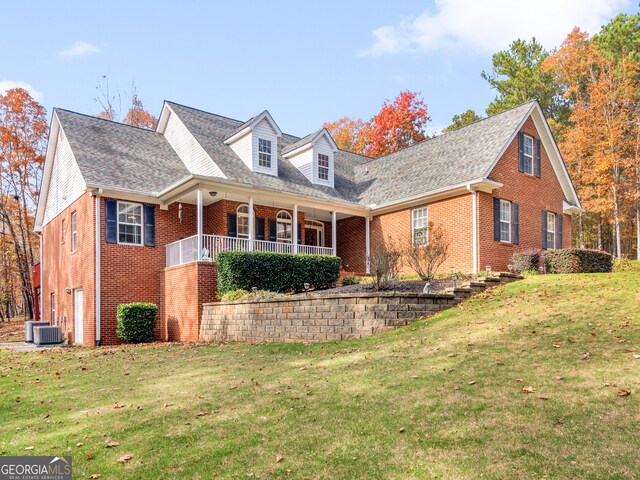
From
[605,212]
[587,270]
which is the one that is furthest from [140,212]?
[605,212]

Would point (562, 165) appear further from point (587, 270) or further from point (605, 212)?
point (605, 212)

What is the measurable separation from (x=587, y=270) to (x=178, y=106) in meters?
16.7

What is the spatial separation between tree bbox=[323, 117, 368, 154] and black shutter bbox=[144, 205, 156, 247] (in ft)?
79.1

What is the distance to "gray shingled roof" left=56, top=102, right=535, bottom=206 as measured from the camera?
16.9 m

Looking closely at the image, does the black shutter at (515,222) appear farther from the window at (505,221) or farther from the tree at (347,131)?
the tree at (347,131)

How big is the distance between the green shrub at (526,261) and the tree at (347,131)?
23661 millimetres

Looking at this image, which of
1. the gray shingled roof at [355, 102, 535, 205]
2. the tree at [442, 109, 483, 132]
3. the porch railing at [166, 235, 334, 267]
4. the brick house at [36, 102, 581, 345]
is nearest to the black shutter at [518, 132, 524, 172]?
the brick house at [36, 102, 581, 345]

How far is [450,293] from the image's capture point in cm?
1179

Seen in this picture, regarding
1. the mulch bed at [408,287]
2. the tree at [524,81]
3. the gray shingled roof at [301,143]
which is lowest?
the mulch bed at [408,287]

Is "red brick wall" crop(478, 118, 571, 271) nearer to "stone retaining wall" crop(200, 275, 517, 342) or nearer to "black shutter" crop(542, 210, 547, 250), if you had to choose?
"black shutter" crop(542, 210, 547, 250)

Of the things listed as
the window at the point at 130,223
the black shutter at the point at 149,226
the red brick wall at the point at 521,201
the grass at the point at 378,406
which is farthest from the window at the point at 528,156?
the window at the point at 130,223

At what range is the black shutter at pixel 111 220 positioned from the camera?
15.9m

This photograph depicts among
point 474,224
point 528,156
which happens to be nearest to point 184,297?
point 474,224

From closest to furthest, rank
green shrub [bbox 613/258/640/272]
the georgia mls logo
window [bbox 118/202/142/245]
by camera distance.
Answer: the georgia mls logo
window [bbox 118/202/142/245]
green shrub [bbox 613/258/640/272]
